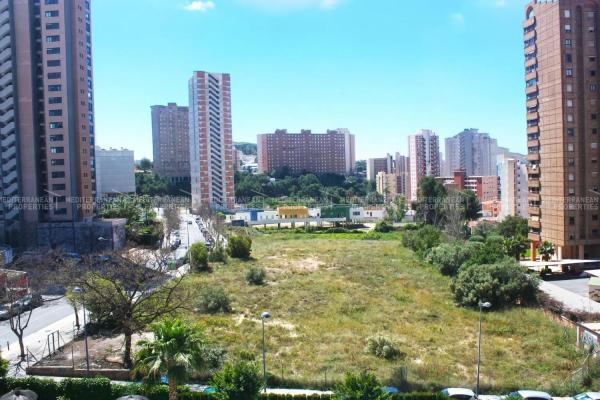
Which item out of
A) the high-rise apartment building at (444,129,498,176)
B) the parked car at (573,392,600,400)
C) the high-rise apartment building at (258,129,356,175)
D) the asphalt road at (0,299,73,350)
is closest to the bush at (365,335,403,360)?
the parked car at (573,392,600,400)

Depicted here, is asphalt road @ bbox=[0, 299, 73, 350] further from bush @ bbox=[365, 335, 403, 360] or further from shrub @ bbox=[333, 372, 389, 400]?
shrub @ bbox=[333, 372, 389, 400]

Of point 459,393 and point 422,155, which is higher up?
point 422,155

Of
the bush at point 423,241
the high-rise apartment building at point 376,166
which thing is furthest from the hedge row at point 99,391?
the high-rise apartment building at point 376,166

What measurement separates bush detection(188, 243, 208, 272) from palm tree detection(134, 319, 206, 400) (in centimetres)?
2652

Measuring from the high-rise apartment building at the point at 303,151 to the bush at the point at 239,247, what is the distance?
107m

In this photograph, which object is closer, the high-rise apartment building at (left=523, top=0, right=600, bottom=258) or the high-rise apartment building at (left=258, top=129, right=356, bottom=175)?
the high-rise apartment building at (left=523, top=0, right=600, bottom=258)

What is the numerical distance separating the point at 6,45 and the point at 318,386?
49735 millimetres

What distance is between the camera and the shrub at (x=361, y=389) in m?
13.9

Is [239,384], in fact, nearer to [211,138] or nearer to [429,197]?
[429,197]

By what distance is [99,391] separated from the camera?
58.2 feet

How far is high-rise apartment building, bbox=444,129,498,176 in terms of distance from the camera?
15312 cm

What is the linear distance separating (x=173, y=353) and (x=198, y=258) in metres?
27.3

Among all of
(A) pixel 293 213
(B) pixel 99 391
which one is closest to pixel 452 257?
(B) pixel 99 391

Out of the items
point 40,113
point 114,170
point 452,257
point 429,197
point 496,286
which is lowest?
point 496,286
